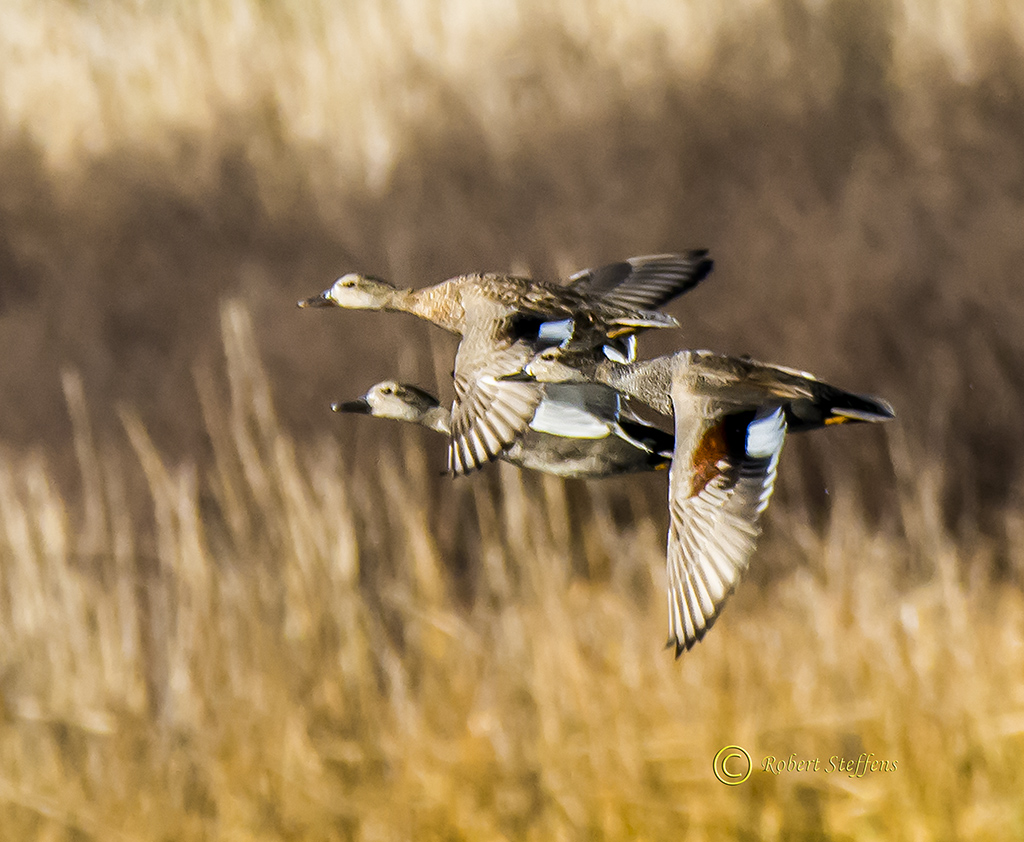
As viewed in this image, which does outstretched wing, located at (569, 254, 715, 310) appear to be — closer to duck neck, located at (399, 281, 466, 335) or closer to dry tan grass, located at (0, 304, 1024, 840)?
duck neck, located at (399, 281, 466, 335)

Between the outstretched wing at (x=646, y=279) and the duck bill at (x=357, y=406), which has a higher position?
the outstretched wing at (x=646, y=279)

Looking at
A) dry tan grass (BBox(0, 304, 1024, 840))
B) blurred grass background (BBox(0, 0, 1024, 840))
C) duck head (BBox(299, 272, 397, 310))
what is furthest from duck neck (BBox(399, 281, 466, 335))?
dry tan grass (BBox(0, 304, 1024, 840))

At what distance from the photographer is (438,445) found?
2.27m

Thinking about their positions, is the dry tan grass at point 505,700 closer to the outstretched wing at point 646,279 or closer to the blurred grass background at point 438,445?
the blurred grass background at point 438,445

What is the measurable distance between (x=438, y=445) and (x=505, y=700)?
26.9 inches

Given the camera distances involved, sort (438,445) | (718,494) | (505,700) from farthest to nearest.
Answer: (438,445) < (505,700) < (718,494)

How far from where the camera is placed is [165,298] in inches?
121

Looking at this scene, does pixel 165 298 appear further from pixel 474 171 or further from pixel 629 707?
pixel 629 707

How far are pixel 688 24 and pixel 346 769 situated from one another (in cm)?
180

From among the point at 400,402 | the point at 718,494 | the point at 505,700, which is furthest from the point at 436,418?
the point at 505,700

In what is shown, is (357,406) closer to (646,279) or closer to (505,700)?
(646,279)

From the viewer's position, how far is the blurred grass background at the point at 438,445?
1611 millimetres

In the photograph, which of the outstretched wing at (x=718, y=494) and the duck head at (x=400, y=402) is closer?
the outstretched wing at (x=718, y=494)

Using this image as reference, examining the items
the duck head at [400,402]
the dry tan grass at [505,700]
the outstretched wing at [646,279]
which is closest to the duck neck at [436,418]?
the duck head at [400,402]
